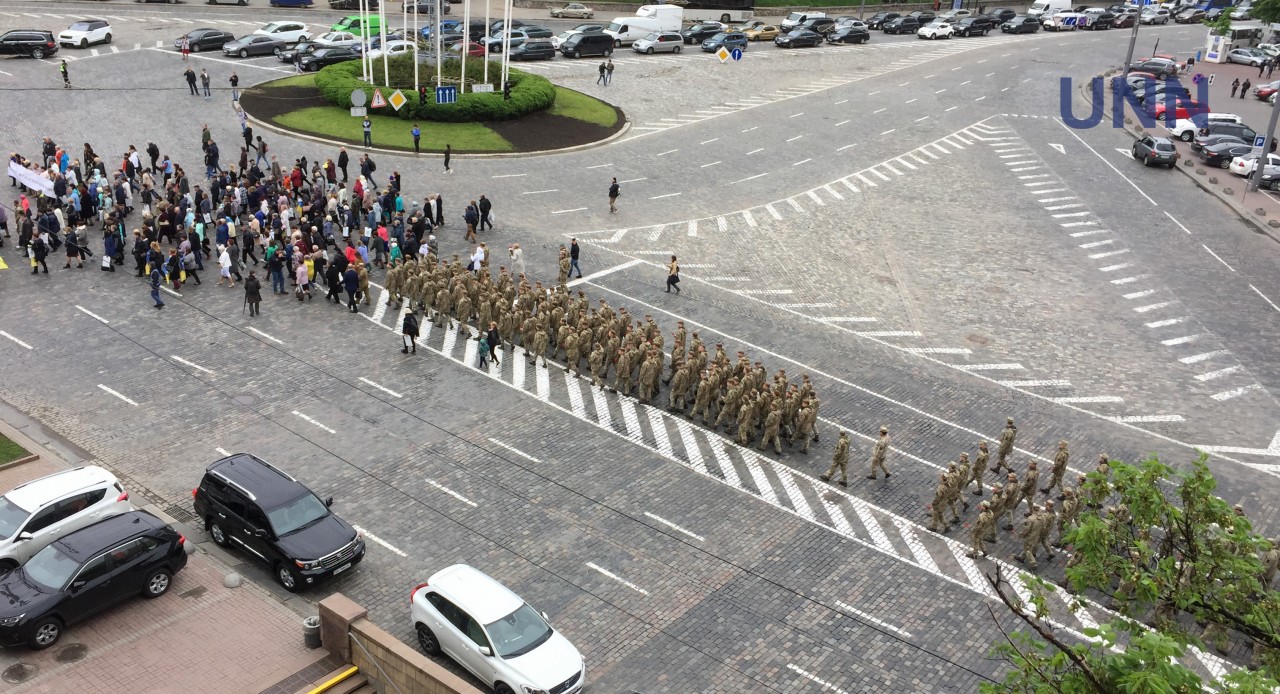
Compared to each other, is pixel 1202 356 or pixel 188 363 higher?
pixel 1202 356

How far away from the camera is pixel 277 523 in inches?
789

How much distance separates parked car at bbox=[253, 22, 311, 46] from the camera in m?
61.0

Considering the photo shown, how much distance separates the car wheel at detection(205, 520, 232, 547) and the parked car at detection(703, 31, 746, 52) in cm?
5513

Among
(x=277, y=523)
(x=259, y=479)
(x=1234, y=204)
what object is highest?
(x=1234, y=204)

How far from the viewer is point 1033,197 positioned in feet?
153

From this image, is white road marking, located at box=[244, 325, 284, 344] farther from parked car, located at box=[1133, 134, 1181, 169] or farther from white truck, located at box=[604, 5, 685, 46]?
white truck, located at box=[604, 5, 685, 46]

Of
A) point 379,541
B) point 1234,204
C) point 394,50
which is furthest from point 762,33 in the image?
point 379,541

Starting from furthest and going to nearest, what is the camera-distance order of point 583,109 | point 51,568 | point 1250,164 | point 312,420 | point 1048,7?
point 1048,7, point 583,109, point 1250,164, point 312,420, point 51,568

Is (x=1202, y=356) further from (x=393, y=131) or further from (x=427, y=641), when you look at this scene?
(x=393, y=131)

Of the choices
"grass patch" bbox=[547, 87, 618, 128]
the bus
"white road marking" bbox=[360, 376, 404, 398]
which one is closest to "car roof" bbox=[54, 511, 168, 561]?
"white road marking" bbox=[360, 376, 404, 398]

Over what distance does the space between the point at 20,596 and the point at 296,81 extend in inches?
1601

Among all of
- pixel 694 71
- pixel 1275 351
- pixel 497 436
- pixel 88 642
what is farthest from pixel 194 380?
pixel 694 71

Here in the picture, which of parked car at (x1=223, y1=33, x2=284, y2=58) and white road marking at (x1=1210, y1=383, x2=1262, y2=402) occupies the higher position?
parked car at (x1=223, y1=33, x2=284, y2=58)

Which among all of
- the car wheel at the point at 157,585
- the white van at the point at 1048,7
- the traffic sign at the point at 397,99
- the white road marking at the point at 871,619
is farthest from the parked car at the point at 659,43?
the car wheel at the point at 157,585
